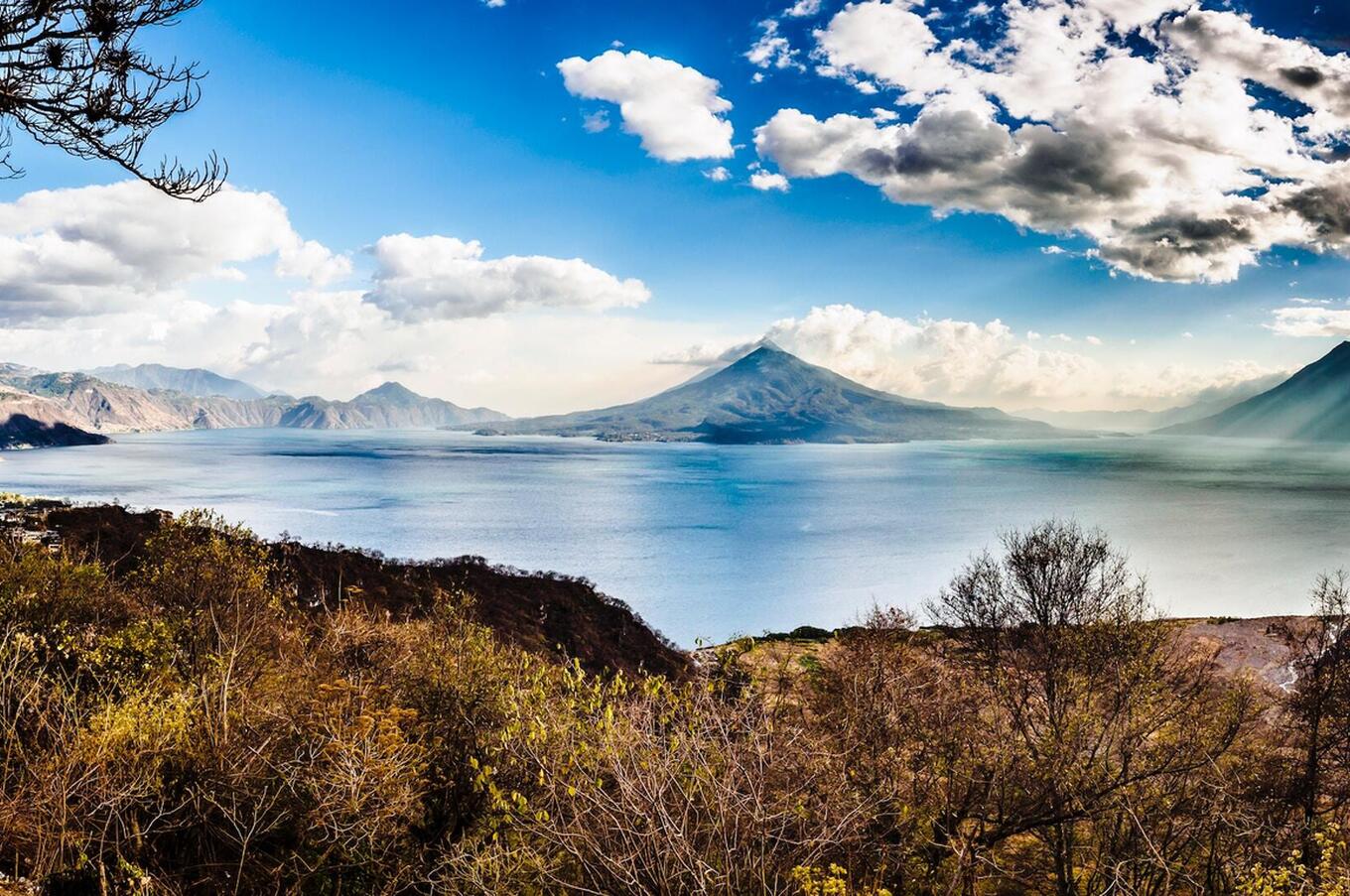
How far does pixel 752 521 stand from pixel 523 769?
84.9m

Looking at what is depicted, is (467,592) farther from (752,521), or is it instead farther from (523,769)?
(752,521)

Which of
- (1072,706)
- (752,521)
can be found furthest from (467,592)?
(752,521)

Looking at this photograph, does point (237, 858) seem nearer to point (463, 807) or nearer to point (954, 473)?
point (463, 807)

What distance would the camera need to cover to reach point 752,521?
93812mm

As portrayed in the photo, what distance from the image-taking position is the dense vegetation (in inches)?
306

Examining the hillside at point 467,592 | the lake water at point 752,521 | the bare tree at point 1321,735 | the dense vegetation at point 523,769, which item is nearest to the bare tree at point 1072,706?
the dense vegetation at point 523,769

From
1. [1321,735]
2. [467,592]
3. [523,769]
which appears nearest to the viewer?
[523,769]

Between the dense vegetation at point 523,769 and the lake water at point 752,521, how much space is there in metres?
29.1

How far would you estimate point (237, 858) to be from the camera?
8617 millimetres

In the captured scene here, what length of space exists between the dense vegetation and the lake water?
29096 mm

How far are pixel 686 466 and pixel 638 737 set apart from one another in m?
172

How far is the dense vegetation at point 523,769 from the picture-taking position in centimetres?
777

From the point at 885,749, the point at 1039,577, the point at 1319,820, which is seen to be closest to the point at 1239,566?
the point at 1039,577

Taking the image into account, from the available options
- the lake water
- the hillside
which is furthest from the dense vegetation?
the lake water
